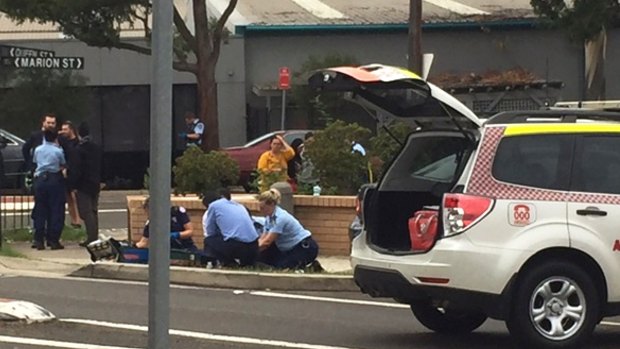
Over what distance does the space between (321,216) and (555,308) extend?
23.0 ft

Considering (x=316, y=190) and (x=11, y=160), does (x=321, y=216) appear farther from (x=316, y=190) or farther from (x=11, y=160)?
(x=11, y=160)

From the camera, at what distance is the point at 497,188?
9117 millimetres

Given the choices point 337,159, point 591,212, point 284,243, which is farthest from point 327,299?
point 591,212

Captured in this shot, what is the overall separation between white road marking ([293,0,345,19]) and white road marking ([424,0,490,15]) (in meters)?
3.26

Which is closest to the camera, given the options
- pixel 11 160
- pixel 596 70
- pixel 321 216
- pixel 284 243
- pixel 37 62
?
pixel 284 243

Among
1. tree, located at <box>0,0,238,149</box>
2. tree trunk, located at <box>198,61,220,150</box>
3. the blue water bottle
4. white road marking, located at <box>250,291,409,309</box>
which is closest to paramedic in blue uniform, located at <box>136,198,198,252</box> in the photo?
white road marking, located at <box>250,291,409,309</box>

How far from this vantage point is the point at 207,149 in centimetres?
2947

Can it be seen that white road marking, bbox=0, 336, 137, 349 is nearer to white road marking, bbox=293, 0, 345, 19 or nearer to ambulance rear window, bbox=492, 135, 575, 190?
ambulance rear window, bbox=492, 135, 575, 190

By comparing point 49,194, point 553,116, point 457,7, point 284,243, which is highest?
point 457,7

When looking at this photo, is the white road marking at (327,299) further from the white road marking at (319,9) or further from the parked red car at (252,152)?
the white road marking at (319,9)

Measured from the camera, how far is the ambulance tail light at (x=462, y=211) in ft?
29.6

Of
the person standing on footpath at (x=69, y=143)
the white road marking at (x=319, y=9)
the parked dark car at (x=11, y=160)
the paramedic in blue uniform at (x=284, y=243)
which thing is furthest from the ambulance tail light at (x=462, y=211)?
the white road marking at (x=319, y=9)

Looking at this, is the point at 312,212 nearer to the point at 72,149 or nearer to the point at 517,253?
the point at 72,149

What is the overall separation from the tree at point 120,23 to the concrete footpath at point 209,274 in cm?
1272
